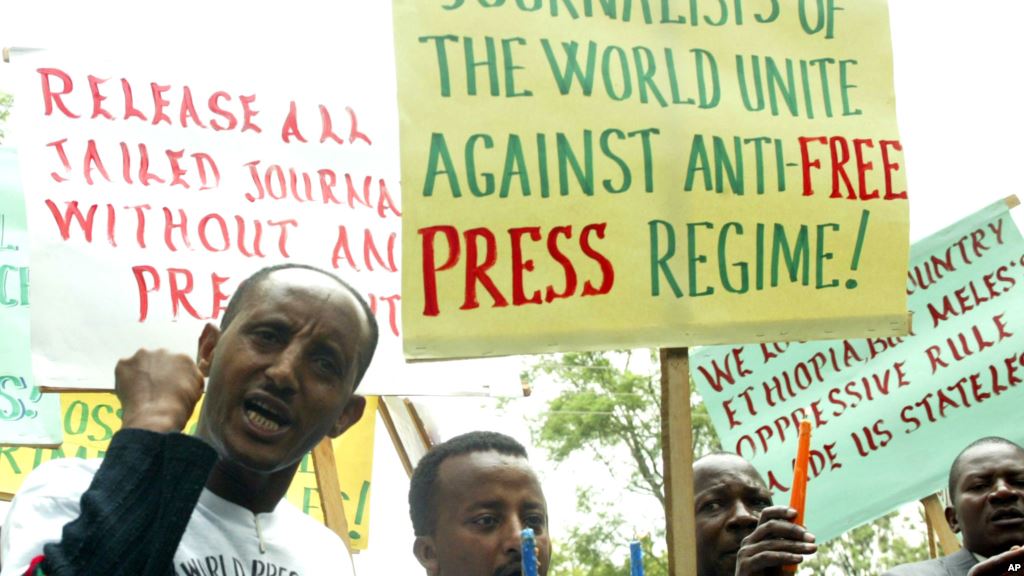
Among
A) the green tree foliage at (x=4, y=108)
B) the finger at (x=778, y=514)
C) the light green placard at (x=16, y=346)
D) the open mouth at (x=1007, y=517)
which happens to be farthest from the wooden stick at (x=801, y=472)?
the green tree foliage at (x=4, y=108)

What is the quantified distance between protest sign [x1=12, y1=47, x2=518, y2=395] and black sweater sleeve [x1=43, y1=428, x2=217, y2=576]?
2.08 m

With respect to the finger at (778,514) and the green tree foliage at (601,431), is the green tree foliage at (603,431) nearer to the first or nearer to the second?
the green tree foliage at (601,431)

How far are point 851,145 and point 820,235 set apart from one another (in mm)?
285

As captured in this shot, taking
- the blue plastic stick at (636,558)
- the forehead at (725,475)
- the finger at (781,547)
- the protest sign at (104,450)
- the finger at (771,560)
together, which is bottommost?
the blue plastic stick at (636,558)

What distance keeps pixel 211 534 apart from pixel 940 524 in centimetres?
372

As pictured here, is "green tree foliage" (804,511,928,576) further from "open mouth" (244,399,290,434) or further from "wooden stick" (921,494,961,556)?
"open mouth" (244,399,290,434)

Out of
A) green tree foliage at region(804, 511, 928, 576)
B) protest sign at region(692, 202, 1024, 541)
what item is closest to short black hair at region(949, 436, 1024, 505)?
protest sign at region(692, 202, 1024, 541)

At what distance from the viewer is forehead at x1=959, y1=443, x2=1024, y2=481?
180 inches

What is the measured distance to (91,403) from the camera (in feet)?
18.7

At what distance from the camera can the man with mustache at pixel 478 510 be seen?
138 inches

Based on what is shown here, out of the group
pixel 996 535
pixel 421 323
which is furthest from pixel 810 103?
pixel 996 535

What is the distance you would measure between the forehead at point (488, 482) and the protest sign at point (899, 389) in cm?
198

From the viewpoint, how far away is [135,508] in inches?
84.2

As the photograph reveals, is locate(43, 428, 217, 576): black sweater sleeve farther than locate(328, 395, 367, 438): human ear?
No
